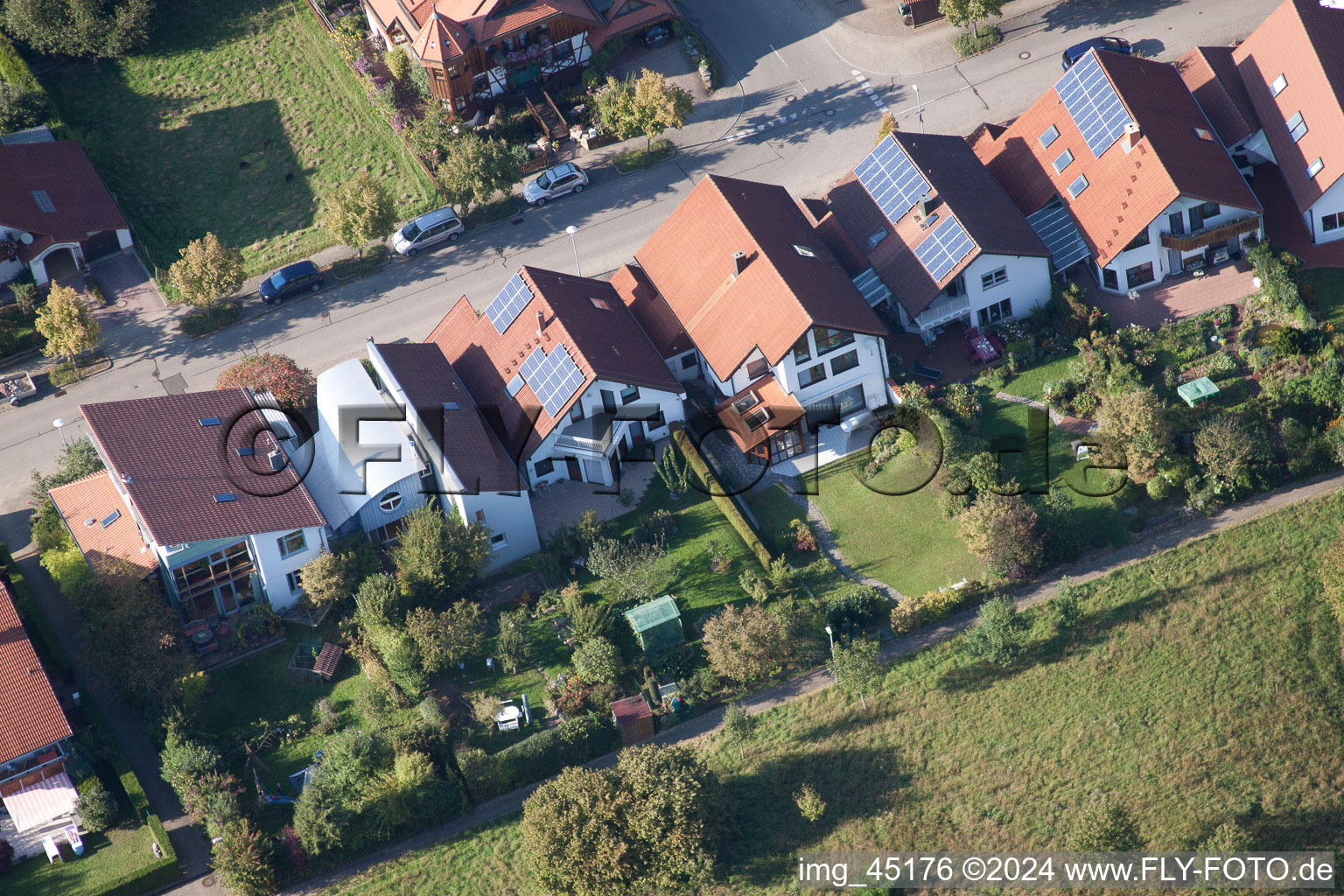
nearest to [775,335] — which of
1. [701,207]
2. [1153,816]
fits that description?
[701,207]

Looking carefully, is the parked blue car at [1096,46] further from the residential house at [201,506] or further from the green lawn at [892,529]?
the residential house at [201,506]

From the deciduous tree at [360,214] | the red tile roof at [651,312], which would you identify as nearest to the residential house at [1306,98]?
the red tile roof at [651,312]

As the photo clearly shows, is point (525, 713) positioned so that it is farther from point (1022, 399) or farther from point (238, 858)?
point (1022, 399)

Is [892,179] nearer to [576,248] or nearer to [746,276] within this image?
[746,276]

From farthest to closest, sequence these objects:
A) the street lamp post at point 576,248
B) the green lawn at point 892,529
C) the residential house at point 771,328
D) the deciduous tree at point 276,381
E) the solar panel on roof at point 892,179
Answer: the street lamp post at point 576,248 < the solar panel on roof at point 892,179 < the deciduous tree at point 276,381 < the residential house at point 771,328 < the green lawn at point 892,529

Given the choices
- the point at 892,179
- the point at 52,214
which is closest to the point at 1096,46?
the point at 892,179

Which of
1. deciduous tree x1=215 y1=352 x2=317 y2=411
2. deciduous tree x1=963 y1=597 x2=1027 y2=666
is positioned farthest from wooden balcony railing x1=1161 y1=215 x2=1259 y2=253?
deciduous tree x1=215 y1=352 x2=317 y2=411
